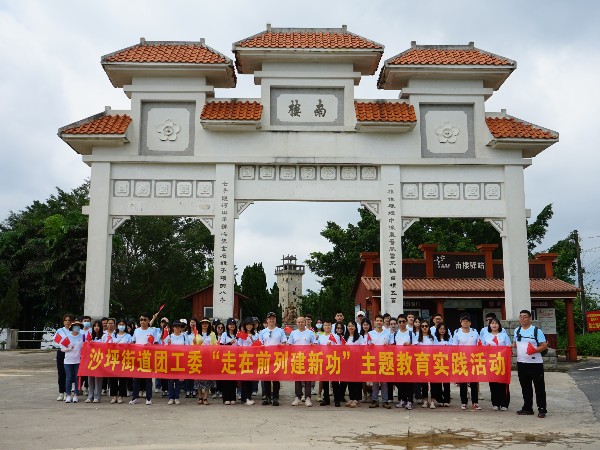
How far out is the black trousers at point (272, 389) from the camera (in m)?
9.49

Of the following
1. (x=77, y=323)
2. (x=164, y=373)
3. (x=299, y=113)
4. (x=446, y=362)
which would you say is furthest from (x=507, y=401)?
(x=299, y=113)

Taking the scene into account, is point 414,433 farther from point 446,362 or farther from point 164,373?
point 164,373

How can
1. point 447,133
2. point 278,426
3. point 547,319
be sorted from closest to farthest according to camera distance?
1. point 278,426
2. point 447,133
3. point 547,319

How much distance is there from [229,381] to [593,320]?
21.3 metres

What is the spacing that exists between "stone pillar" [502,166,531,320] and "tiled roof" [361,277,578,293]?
181 inches

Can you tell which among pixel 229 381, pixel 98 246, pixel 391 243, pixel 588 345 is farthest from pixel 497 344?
pixel 588 345

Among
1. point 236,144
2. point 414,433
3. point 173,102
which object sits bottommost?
point 414,433

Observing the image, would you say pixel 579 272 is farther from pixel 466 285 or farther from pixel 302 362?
pixel 302 362

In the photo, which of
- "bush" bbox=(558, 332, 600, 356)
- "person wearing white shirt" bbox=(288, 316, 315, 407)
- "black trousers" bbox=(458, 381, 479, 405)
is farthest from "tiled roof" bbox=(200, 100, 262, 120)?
"bush" bbox=(558, 332, 600, 356)

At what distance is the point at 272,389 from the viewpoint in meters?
9.64

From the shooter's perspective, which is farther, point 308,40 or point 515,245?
point 308,40

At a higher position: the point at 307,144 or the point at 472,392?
the point at 307,144

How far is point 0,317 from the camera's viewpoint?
907 inches

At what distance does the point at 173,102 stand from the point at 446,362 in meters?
9.63
